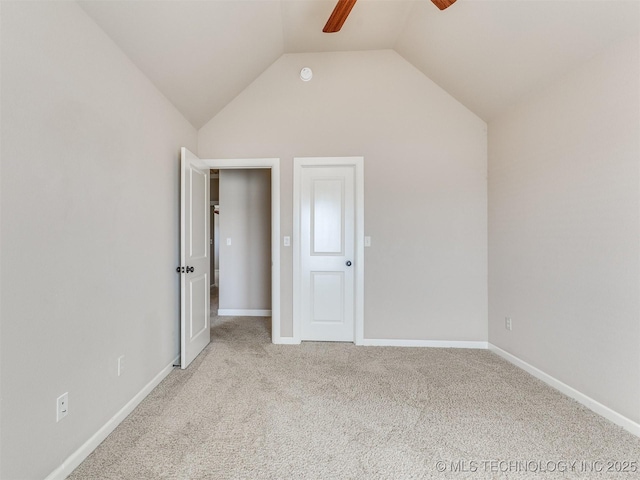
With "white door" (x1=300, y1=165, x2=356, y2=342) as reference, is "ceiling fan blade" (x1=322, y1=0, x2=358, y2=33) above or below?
above

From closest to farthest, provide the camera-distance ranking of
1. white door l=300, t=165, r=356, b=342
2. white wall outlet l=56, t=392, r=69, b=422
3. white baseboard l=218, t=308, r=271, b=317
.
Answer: white wall outlet l=56, t=392, r=69, b=422 → white door l=300, t=165, r=356, b=342 → white baseboard l=218, t=308, r=271, b=317

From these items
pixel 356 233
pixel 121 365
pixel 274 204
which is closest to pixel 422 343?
pixel 356 233

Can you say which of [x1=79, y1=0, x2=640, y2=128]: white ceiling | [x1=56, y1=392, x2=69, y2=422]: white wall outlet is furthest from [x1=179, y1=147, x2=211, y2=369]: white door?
[x1=56, y1=392, x2=69, y2=422]: white wall outlet

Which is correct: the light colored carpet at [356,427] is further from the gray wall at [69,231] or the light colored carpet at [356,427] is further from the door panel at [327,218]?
the door panel at [327,218]

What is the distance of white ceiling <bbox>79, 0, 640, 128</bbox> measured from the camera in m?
1.73

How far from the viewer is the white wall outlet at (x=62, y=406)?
1343 mm

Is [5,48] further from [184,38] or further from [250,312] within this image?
[250,312]

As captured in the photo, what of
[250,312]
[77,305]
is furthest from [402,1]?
[250,312]

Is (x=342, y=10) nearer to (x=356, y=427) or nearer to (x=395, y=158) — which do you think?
(x=395, y=158)

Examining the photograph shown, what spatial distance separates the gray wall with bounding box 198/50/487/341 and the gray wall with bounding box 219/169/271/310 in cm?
125

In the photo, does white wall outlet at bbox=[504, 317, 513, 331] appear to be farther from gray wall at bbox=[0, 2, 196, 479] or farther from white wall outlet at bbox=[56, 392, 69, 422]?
white wall outlet at bbox=[56, 392, 69, 422]

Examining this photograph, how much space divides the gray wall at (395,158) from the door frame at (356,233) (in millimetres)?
64

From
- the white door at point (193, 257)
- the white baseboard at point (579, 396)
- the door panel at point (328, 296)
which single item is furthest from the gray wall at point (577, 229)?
the white door at point (193, 257)

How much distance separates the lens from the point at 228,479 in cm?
134
